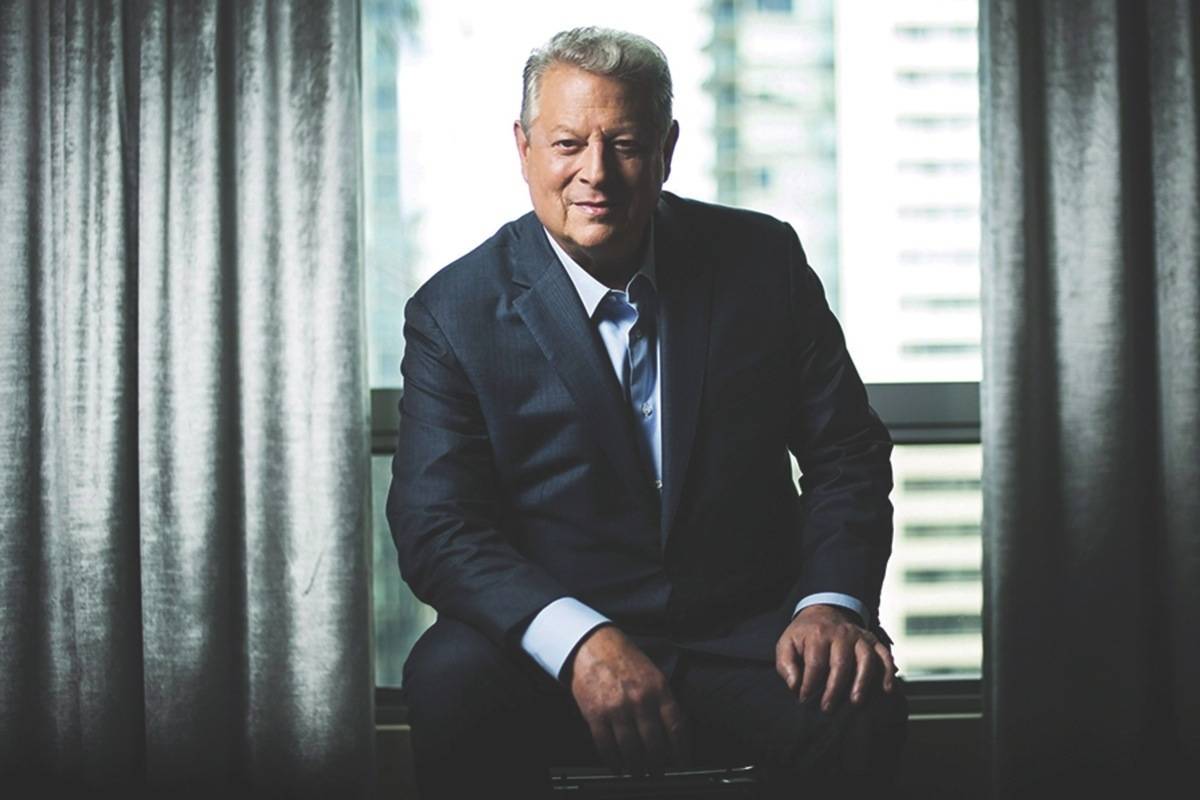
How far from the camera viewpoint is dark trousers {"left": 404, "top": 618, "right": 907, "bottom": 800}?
1.22 m

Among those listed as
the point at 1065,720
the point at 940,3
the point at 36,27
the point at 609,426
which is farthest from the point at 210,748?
Result: the point at 940,3

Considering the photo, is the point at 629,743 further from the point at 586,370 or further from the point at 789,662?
the point at 586,370

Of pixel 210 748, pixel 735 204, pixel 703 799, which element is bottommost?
pixel 210 748

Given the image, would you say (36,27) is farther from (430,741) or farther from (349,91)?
(430,741)

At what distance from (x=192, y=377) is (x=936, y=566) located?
4.95 feet

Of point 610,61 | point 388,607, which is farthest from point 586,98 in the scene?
point 388,607

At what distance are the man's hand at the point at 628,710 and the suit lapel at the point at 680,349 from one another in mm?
229

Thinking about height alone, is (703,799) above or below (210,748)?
above

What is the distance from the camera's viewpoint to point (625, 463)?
4.63 feet

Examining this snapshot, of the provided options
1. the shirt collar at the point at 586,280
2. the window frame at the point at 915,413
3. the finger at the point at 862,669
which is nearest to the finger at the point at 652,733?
the finger at the point at 862,669

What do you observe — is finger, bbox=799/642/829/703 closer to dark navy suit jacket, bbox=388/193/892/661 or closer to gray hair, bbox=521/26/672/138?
dark navy suit jacket, bbox=388/193/892/661

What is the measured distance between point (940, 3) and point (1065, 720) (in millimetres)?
1410

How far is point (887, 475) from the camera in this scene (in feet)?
4.73

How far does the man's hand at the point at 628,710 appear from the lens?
1.20 meters
